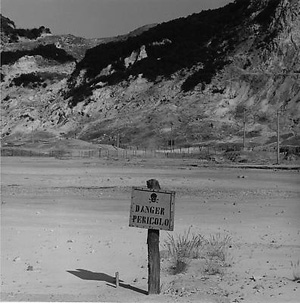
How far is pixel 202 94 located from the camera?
70375 mm

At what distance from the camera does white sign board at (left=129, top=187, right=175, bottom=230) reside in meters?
7.52

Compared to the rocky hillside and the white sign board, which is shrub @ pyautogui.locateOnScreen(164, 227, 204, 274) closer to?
the white sign board

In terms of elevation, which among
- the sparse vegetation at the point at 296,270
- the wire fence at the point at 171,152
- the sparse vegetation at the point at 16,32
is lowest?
the sparse vegetation at the point at 296,270

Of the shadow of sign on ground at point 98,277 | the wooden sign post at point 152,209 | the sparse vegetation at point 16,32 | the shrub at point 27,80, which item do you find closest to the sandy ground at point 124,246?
the shadow of sign on ground at point 98,277

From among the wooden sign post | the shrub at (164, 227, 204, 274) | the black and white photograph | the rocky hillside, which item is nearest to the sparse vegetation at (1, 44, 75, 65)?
the black and white photograph

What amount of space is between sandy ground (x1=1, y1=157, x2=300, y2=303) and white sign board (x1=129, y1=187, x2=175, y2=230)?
3.00ft

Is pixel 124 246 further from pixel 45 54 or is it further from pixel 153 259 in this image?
pixel 45 54

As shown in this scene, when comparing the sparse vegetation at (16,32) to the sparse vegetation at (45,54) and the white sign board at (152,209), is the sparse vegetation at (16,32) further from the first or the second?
the white sign board at (152,209)

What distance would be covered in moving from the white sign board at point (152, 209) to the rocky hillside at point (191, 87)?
5148 centimetres

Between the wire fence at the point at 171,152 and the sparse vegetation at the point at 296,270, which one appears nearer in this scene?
the sparse vegetation at the point at 296,270

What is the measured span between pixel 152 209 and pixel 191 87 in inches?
2551

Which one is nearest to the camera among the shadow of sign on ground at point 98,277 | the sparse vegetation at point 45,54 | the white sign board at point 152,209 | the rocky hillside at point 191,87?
the white sign board at point 152,209

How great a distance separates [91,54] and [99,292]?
89460mm

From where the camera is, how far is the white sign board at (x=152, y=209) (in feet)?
24.7
